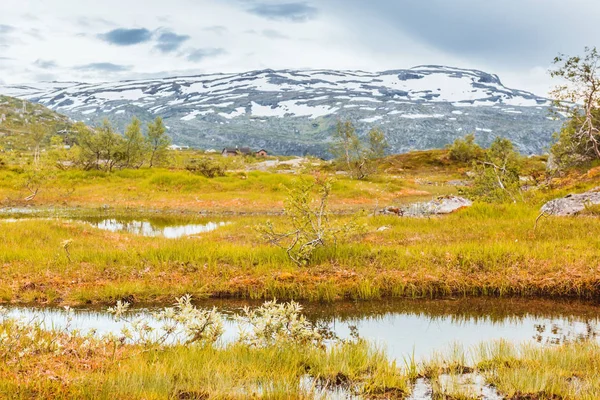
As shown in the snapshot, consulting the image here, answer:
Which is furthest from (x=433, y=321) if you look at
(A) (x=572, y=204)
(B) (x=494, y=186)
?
(B) (x=494, y=186)

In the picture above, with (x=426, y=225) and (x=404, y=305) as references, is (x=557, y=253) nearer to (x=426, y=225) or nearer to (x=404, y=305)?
(x=404, y=305)

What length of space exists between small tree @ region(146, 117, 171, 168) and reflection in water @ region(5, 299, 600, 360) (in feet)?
214

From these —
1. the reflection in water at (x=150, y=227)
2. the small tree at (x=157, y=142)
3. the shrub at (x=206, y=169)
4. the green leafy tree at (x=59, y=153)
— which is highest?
the small tree at (x=157, y=142)

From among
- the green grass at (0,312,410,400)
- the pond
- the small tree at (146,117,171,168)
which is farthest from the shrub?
the green grass at (0,312,410,400)

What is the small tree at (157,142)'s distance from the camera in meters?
74.4

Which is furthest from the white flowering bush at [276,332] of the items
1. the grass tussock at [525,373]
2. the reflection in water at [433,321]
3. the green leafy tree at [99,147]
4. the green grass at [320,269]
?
the green leafy tree at [99,147]

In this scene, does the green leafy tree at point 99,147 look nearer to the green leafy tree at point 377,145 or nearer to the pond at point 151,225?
the pond at point 151,225

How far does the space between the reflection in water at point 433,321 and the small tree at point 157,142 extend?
6536 centimetres

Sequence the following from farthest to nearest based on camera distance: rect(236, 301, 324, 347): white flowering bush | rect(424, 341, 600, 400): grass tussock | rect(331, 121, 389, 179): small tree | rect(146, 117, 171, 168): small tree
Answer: rect(331, 121, 389, 179): small tree → rect(146, 117, 171, 168): small tree → rect(236, 301, 324, 347): white flowering bush → rect(424, 341, 600, 400): grass tussock

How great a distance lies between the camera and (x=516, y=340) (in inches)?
377

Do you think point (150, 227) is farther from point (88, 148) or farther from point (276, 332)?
point (88, 148)

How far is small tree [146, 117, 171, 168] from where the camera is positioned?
74.4 m

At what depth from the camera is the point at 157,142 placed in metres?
77.2

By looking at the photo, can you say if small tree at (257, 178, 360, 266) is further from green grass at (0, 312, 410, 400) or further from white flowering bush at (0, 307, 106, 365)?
white flowering bush at (0, 307, 106, 365)
